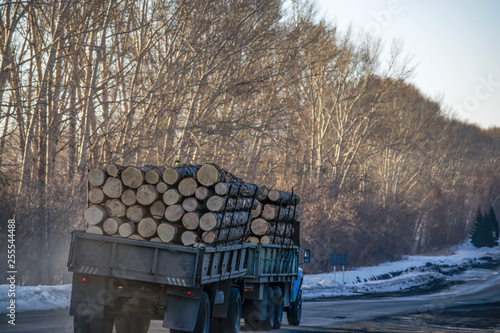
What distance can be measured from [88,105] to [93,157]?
133 inches

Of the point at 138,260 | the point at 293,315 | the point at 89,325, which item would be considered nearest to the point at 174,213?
the point at 138,260

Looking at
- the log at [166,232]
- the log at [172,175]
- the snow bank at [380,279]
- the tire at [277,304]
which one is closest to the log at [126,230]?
the log at [166,232]

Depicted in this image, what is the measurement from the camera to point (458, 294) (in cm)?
3003

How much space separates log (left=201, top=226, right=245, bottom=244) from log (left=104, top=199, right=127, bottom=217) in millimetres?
1204

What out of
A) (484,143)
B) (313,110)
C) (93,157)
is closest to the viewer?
(93,157)

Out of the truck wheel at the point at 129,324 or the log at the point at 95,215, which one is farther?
the truck wheel at the point at 129,324

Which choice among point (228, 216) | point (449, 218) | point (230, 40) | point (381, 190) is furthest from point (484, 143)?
point (228, 216)

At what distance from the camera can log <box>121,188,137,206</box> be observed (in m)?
9.67

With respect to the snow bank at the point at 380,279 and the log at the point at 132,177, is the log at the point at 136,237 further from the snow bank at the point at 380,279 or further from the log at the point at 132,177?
the snow bank at the point at 380,279

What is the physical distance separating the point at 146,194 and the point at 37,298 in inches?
249

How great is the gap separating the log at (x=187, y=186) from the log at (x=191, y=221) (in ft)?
1.14

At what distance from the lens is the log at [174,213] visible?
9.63 m

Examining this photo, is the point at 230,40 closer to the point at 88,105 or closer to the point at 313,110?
the point at 88,105

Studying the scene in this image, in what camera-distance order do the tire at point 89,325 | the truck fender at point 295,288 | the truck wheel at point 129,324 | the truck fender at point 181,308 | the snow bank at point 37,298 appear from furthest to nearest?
the truck fender at point 295,288
the snow bank at point 37,298
the truck wheel at point 129,324
the tire at point 89,325
the truck fender at point 181,308
